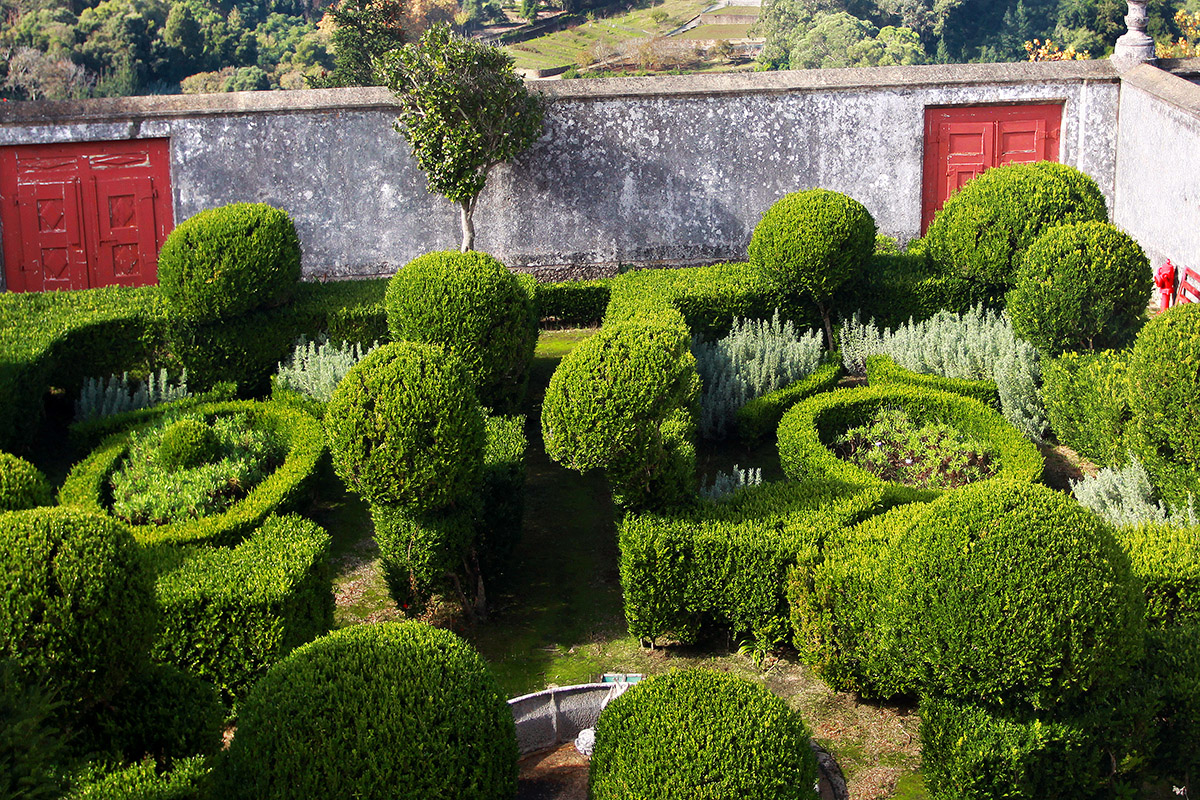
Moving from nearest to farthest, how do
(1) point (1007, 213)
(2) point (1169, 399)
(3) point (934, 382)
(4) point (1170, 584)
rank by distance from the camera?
(4) point (1170, 584) < (2) point (1169, 399) < (3) point (934, 382) < (1) point (1007, 213)

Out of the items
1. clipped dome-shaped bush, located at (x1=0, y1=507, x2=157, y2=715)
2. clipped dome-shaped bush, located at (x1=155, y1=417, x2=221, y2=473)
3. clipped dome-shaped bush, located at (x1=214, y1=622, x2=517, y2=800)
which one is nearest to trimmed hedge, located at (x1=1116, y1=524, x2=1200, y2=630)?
clipped dome-shaped bush, located at (x1=214, y1=622, x2=517, y2=800)

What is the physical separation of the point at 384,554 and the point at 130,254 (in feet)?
27.3

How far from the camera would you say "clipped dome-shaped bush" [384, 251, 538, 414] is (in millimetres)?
9344

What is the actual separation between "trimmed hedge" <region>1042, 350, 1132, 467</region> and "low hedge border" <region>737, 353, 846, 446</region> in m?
1.91

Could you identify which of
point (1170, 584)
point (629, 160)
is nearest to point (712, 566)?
point (1170, 584)

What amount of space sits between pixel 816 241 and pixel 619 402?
186 inches

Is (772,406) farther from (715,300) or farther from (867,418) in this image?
(715,300)

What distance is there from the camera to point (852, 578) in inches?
257

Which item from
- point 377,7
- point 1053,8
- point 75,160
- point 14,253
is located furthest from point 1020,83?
point 1053,8

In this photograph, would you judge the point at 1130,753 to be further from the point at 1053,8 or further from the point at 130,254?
the point at 1053,8

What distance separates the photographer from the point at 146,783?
4.62 meters

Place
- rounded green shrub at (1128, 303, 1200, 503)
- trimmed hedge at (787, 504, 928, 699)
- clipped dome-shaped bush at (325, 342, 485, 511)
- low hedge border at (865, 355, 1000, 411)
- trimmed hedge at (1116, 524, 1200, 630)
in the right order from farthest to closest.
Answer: low hedge border at (865, 355, 1000, 411) → rounded green shrub at (1128, 303, 1200, 503) → clipped dome-shaped bush at (325, 342, 485, 511) → trimmed hedge at (787, 504, 928, 699) → trimmed hedge at (1116, 524, 1200, 630)

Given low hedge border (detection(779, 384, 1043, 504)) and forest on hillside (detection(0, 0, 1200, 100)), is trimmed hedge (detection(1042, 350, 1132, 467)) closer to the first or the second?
low hedge border (detection(779, 384, 1043, 504))

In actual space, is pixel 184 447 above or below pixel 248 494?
above
